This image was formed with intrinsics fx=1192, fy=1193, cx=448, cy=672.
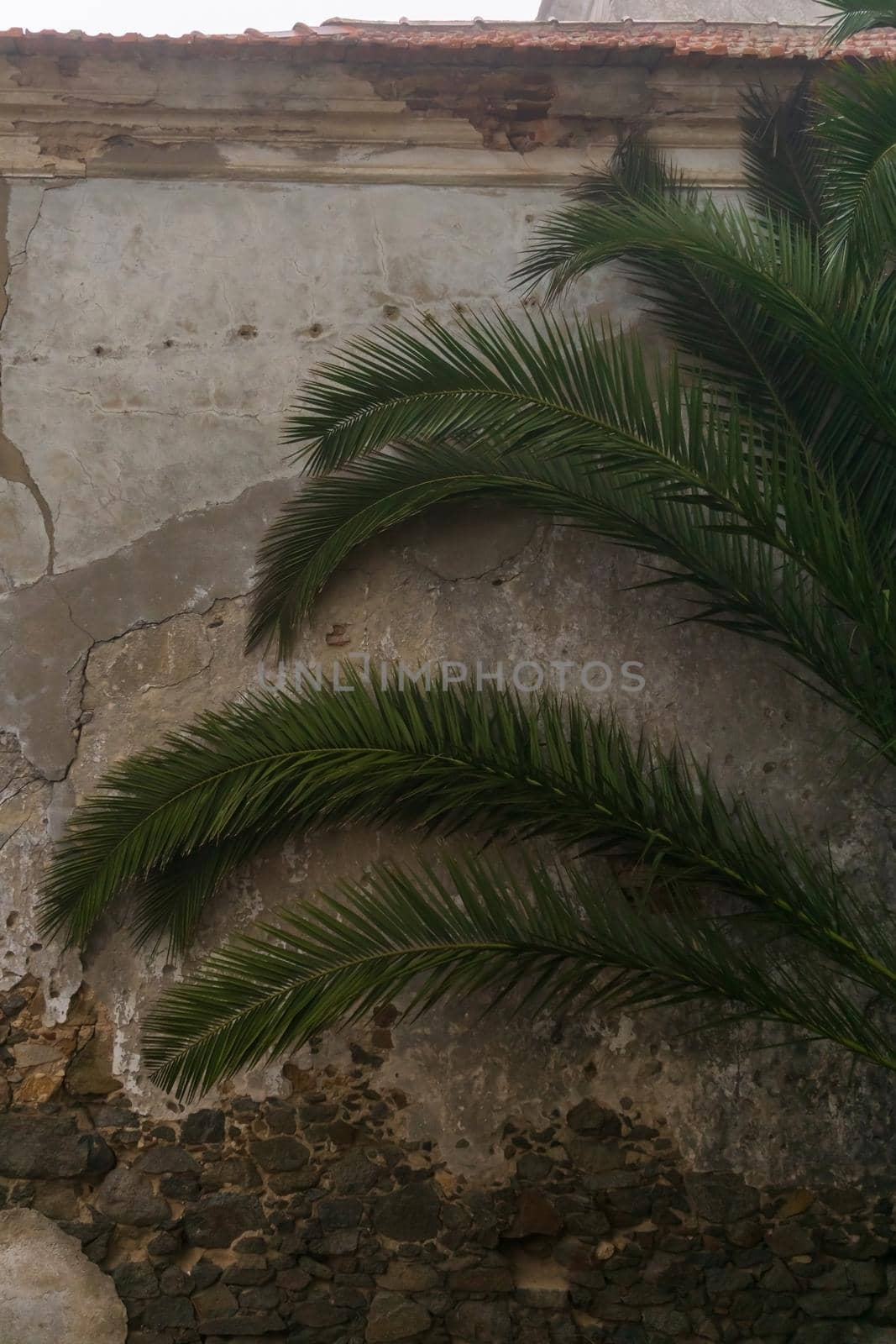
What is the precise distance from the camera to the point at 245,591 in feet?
18.0

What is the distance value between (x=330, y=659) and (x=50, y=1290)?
281 cm

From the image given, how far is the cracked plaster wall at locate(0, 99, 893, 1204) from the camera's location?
4.85m

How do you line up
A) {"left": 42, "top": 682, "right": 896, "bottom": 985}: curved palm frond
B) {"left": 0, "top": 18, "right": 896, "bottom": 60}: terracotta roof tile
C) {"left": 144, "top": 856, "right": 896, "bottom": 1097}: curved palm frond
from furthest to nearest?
1. {"left": 0, "top": 18, "right": 896, "bottom": 60}: terracotta roof tile
2. {"left": 42, "top": 682, "right": 896, "bottom": 985}: curved palm frond
3. {"left": 144, "top": 856, "right": 896, "bottom": 1097}: curved palm frond

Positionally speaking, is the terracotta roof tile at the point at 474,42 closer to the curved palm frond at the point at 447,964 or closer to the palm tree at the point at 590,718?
the palm tree at the point at 590,718

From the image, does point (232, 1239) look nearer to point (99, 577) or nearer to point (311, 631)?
point (311, 631)

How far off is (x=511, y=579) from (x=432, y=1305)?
9.91ft

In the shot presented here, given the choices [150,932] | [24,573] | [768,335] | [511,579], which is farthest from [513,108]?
[150,932]

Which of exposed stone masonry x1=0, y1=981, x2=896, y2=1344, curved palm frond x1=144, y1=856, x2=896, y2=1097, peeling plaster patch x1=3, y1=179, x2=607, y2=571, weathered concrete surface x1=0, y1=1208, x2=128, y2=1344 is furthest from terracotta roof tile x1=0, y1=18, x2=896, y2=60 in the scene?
weathered concrete surface x1=0, y1=1208, x2=128, y2=1344

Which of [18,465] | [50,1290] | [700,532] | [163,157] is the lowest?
[50,1290]

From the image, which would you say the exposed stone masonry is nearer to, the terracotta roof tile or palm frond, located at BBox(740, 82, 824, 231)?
palm frond, located at BBox(740, 82, 824, 231)

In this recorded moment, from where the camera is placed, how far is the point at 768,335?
16.5ft

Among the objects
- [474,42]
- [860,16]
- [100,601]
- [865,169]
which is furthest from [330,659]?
[860,16]

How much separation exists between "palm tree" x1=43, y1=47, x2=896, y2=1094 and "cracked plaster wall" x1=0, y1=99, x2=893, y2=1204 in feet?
0.58

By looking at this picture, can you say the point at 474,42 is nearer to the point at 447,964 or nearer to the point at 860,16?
the point at 860,16
